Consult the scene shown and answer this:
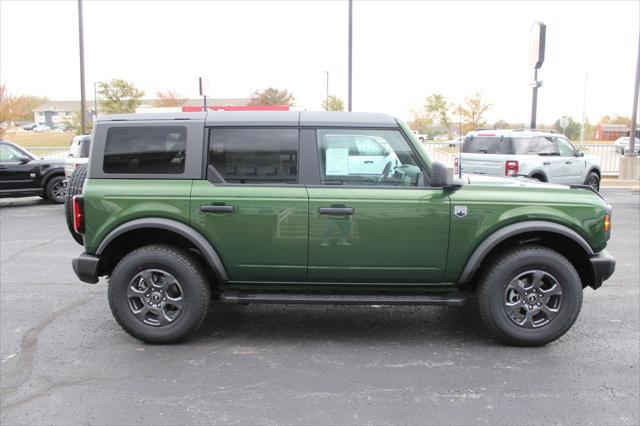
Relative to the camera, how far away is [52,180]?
13.5 meters

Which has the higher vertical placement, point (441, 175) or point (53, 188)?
point (441, 175)

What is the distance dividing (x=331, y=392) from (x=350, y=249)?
112 cm

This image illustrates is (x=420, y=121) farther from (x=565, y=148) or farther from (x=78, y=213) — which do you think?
(x=78, y=213)

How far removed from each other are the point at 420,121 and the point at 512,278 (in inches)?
1519

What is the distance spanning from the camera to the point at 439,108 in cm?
3653

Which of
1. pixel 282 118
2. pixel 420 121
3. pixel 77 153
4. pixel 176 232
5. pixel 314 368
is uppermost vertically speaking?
pixel 420 121

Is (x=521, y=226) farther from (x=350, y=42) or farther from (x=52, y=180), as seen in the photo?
(x=350, y=42)

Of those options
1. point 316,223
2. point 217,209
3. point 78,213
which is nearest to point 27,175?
point 78,213

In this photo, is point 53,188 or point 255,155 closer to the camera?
point 255,155

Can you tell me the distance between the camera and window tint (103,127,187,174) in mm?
4406

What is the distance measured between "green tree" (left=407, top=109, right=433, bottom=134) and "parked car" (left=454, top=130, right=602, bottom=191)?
2729 centimetres

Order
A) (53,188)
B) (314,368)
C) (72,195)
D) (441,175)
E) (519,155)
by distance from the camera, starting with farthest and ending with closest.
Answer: (53,188) < (519,155) < (72,195) < (441,175) < (314,368)

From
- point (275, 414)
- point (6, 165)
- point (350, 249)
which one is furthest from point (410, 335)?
point (6, 165)

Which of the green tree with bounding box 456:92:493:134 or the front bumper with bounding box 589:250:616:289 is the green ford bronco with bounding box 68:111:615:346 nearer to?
the front bumper with bounding box 589:250:616:289
